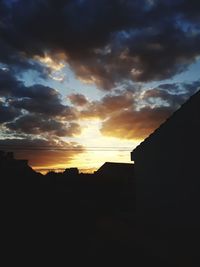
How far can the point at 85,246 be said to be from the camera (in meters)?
10.2

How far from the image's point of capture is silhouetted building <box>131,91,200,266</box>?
1145cm

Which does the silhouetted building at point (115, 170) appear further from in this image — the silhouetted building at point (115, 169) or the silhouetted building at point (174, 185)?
the silhouetted building at point (174, 185)

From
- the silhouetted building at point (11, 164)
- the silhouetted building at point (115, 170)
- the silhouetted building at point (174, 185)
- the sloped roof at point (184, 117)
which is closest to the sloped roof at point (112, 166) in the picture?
the silhouetted building at point (115, 170)

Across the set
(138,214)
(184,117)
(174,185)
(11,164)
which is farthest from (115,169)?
(11,164)

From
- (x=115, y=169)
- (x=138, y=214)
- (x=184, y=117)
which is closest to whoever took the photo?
(x=184, y=117)

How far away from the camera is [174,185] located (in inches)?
509

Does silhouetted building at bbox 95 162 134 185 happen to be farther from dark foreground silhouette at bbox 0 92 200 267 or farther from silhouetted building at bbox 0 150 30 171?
silhouetted building at bbox 0 150 30 171

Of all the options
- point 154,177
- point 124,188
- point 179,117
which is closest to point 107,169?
point 124,188

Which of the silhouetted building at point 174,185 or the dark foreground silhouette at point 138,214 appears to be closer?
the dark foreground silhouette at point 138,214

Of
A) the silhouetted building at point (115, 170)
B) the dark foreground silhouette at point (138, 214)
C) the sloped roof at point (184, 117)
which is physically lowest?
the dark foreground silhouette at point (138, 214)

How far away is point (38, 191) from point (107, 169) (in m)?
36.5

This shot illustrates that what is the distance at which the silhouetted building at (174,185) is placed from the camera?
37.6 feet

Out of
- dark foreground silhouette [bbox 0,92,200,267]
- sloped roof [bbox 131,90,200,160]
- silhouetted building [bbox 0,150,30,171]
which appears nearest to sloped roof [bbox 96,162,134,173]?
dark foreground silhouette [bbox 0,92,200,267]

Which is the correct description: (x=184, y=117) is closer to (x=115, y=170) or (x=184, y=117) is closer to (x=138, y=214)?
(x=138, y=214)
